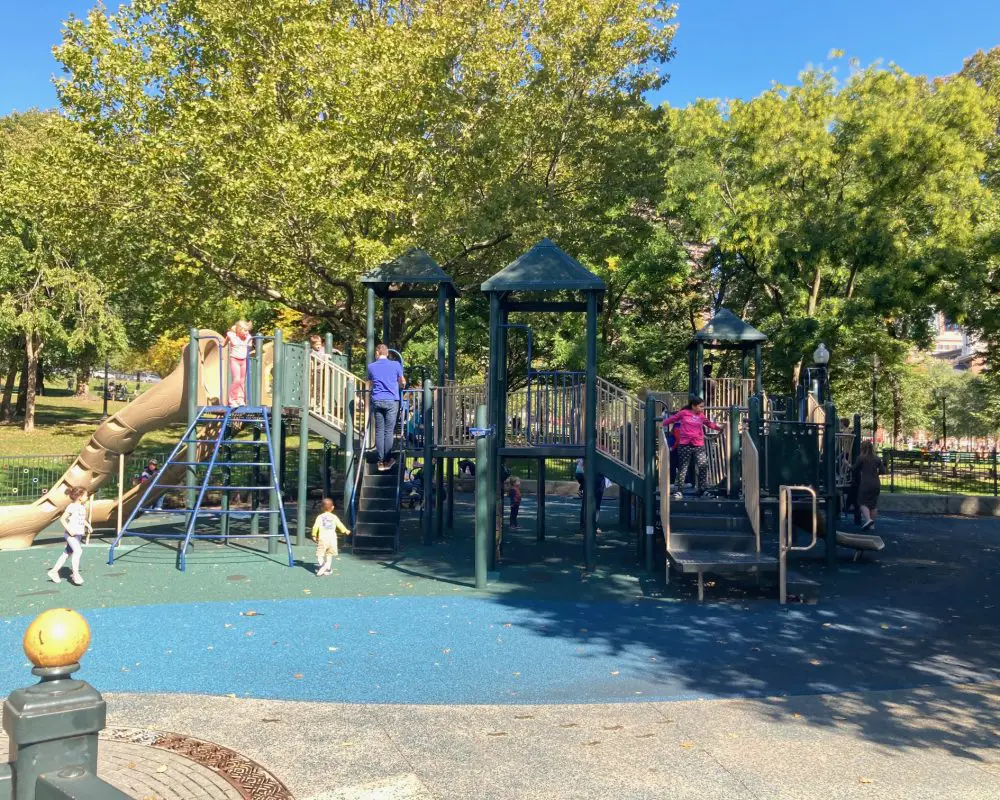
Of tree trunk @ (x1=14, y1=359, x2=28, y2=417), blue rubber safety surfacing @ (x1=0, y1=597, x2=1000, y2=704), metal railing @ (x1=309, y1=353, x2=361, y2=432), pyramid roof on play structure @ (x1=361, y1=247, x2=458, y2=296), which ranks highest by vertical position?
pyramid roof on play structure @ (x1=361, y1=247, x2=458, y2=296)

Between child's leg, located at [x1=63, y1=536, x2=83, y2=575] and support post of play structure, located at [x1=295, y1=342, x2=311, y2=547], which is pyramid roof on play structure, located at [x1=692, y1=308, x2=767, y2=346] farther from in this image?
child's leg, located at [x1=63, y1=536, x2=83, y2=575]

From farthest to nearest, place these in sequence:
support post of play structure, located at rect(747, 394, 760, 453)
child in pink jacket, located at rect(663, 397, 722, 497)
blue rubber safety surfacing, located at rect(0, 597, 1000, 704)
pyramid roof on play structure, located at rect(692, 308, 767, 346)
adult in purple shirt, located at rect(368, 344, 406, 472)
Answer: pyramid roof on play structure, located at rect(692, 308, 767, 346) → adult in purple shirt, located at rect(368, 344, 406, 472) → child in pink jacket, located at rect(663, 397, 722, 497) → support post of play structure, located at rect(747, 394, 760, 453) → blue rubber safety surfacing, located at rect(0, 597, 1000, 704)

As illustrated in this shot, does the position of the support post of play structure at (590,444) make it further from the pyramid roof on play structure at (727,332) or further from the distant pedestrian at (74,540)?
the distant pedestrian at (74,540)

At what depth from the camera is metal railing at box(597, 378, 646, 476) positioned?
45.5 ft

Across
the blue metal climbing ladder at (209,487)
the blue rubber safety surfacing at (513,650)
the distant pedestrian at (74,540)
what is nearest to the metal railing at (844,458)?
the blue rubber safety surfacing at (513,650)

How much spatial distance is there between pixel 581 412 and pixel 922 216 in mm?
16181

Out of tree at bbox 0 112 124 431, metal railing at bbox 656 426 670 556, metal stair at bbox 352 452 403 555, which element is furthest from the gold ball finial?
tree at bbox 0 112 124 431

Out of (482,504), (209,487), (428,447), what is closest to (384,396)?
(428,447)

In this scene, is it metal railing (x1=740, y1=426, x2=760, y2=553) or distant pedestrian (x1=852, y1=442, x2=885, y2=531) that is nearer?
metal railing (x1=740, y1=426, x2=760, y2=553)

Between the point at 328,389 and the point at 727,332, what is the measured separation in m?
9.26

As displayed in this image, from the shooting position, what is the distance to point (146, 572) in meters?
13.4

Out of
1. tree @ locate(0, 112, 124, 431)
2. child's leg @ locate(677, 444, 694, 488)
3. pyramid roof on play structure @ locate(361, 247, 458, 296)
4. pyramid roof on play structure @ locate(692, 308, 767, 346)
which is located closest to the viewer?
child's leg @ locate(677, 444, 694, 488)

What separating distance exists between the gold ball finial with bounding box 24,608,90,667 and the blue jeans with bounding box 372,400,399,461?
1199 cm

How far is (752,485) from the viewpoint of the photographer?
1245 cm
